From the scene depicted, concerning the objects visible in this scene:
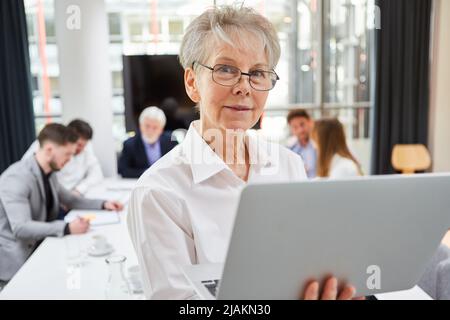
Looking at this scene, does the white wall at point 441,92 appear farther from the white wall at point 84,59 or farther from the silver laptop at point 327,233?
the silver laptop at point 327,233

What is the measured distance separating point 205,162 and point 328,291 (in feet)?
1.38

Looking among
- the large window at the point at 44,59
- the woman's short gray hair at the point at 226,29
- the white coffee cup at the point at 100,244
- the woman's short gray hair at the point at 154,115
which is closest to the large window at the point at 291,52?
the large window at the point at 44,59

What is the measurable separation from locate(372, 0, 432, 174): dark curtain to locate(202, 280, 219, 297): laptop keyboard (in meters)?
4.68

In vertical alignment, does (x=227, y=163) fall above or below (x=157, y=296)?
above

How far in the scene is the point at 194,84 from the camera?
3.62ft

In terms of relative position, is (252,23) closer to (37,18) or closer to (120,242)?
(120,242)

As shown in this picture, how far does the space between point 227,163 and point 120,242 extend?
4.41ft

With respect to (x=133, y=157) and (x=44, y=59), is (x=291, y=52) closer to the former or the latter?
(x=133, y=157)

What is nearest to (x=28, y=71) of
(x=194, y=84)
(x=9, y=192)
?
(x=9, y=192)

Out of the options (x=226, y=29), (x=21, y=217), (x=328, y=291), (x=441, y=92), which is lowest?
(x=21, y=217)

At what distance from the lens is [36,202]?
8.77ft

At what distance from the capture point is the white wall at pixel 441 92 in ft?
15.9

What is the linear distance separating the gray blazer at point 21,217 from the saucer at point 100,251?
34 cm

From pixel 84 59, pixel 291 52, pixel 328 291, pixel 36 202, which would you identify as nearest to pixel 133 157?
pixel 84 59
